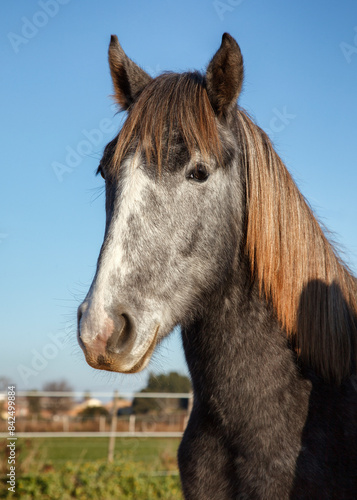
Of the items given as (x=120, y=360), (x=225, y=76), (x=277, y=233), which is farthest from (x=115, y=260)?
(x=225, y=76)

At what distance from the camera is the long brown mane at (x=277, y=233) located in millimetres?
2436

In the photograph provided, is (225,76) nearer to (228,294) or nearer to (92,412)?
(228,294)

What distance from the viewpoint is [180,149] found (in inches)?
94.1

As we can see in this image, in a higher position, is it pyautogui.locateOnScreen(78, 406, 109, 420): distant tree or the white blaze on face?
the white blaze on face

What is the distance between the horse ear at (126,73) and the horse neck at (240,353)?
130 centimetres

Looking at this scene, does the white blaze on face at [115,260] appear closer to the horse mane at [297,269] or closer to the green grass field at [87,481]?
the horse mane at [297,269]

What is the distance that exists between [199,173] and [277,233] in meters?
0.57

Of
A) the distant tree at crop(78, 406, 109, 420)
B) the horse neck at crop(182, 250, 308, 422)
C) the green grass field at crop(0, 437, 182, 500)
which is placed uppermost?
the horse neck at crop(182, 250, 308, 422)

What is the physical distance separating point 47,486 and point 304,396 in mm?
6721

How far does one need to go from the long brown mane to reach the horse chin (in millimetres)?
767

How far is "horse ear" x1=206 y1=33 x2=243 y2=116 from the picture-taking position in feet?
8.05

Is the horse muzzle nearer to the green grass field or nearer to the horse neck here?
the horse neck

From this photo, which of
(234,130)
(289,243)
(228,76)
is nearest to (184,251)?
(289,243)

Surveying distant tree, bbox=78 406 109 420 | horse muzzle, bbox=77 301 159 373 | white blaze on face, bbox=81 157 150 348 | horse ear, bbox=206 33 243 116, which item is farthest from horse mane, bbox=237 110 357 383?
distant tree, bbox=78 406 109 420
